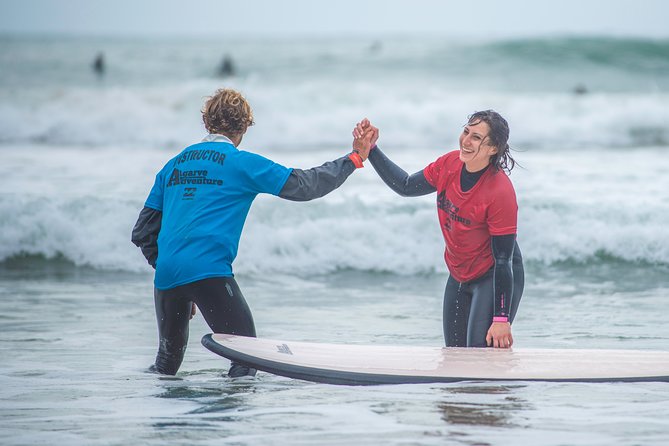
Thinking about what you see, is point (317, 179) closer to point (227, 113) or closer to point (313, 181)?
point (313, 181)

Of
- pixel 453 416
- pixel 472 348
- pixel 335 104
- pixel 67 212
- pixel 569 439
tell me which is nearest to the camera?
pixel 569 439

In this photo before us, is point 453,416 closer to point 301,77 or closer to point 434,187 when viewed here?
point 434,187

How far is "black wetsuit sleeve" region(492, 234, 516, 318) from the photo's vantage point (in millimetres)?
4926

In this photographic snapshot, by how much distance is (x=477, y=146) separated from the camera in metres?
5.02

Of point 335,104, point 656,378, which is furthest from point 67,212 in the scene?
point 335,104

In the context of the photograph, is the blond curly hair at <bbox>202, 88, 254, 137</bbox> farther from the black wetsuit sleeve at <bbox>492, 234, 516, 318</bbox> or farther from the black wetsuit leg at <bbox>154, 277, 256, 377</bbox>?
the black wetsuit sleeve at <bbox>492, 234, 516, 318</bbox>

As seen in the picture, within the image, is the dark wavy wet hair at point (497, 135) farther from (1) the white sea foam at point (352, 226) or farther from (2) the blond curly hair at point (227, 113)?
(1) the white sea foam at point (352, 226)

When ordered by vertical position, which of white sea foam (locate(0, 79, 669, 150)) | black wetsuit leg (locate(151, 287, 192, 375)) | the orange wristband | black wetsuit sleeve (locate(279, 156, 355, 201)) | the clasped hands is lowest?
black wetsuit leg (locate(151, 287, 192, 375))

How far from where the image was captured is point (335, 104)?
75.2 ft

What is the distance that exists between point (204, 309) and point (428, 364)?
1.13 m

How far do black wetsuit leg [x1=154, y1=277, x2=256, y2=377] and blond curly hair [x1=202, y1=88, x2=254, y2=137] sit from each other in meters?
0.70

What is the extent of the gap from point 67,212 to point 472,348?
23.0ft

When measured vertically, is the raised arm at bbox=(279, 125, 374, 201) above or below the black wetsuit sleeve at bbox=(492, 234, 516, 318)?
above

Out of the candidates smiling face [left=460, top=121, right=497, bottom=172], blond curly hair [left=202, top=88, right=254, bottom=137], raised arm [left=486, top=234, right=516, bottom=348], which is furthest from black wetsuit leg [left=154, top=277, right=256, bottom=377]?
smiling face [left=460, top=121, right=497, bottom=172]
